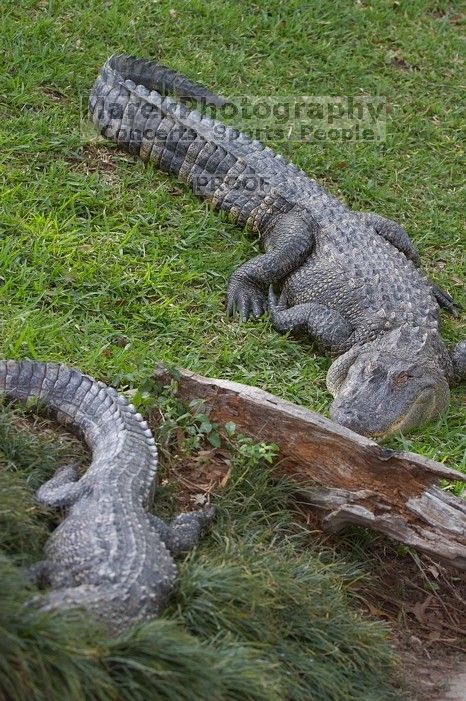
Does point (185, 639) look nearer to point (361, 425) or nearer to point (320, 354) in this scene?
point (361, 425)

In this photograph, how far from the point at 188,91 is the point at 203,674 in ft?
17.3

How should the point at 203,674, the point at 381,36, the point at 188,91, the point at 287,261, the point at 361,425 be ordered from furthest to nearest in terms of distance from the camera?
the point at 381,36
the point at 188,91
the point at 287,261
the point at 361,425
the point at 203,674

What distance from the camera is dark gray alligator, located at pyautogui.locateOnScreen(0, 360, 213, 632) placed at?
378 cm

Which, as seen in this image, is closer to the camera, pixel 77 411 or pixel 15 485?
pixel 15 485

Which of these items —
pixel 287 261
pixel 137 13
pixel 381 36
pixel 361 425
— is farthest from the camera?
pixel 381 36

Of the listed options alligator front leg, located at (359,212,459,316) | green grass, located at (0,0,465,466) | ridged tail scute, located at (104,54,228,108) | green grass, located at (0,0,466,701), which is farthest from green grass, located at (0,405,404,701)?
ridged tail scute, located at (104,54,228,108)

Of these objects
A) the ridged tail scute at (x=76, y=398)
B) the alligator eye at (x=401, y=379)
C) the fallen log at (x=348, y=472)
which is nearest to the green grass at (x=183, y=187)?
the alligator eye at (x=401, y=379)

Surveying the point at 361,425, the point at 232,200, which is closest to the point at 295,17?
the point at 232,200

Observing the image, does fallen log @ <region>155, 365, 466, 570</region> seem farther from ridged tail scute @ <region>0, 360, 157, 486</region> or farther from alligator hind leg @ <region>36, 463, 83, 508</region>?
alligator hind leg @ <region>36, 463, 83, 508</region>

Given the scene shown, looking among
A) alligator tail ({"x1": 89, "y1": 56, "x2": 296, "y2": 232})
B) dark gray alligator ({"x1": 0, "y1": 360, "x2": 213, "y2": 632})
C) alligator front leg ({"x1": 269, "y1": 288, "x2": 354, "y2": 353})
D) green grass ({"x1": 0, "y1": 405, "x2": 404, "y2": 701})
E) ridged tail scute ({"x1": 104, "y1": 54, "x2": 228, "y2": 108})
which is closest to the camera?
green grass ({"x1": 0, "y1": 405, "x2": 404, "y2": 701})

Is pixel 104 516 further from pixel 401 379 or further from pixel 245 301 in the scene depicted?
pixel 245 301

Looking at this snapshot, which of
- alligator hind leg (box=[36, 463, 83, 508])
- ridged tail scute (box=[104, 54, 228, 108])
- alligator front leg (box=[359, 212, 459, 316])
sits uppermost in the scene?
ridged tail scute (box=[104, 54, 228, 108])

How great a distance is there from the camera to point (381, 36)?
30.0 feet

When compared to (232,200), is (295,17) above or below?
above
